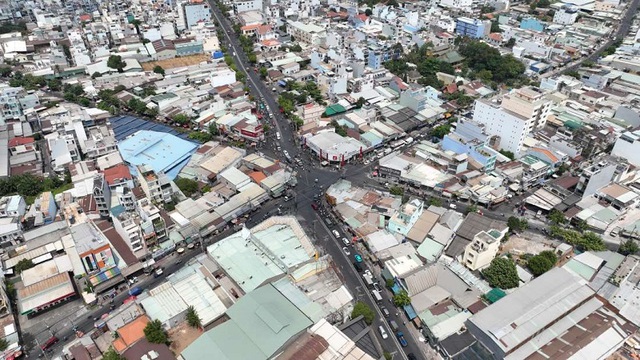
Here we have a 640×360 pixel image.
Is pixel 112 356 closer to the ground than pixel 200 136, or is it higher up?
closer to the ground

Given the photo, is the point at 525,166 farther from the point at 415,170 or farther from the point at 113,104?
the point at 113,104

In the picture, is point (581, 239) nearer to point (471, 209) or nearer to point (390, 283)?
point (471, 209)

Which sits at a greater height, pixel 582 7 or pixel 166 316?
pixel 582 7

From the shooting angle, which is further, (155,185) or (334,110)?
(334,110)

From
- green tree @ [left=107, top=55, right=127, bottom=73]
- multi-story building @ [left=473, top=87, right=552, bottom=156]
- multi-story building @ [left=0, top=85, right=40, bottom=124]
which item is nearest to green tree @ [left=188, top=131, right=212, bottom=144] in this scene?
multi-story building @ [left=0, top=85, right=40, bottom=124]

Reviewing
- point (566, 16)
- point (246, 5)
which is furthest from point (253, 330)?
point (566, 16)

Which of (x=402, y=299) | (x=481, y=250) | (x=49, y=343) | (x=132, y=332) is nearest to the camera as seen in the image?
(x=132, y=332)

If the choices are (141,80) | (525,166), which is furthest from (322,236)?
(141,80)
